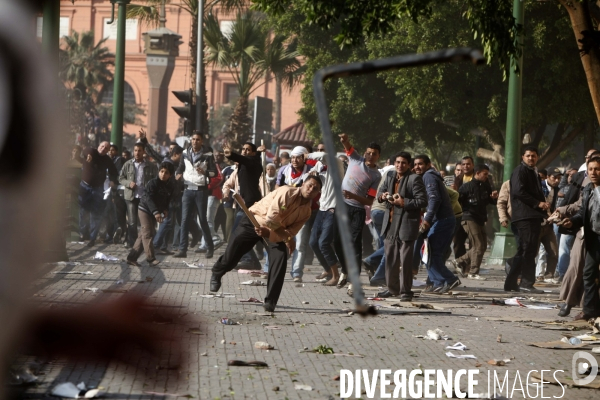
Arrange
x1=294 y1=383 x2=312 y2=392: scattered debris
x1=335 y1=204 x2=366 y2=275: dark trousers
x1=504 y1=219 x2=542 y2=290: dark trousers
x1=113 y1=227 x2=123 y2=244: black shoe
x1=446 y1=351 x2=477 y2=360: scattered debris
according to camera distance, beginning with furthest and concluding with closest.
Result: x1=113 y1=227 x2=123 y2=244: black shoe
x1=504 y1=219 x2=542 y2=290: dark trousers
x1=335 y1=204 x2=366 y2=275: dark trousers
x1=446 y1=351 x2=477 y2=360: scattered debris
x1=294 y1=383 x2=312 y2=392: scattered debris

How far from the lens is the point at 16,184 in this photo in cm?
99

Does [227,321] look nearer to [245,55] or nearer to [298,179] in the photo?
[298,179]

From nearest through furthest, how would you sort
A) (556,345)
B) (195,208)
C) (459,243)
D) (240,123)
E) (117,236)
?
1. (556,345)
2. (459,243)
3. (195,208)
4. (117,236)
5. (240,123)

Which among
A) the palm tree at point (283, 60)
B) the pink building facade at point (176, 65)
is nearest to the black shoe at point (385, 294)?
the palm tree at point (283, 60)

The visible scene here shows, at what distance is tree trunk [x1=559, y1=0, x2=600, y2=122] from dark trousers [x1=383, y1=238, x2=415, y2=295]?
3384 mm

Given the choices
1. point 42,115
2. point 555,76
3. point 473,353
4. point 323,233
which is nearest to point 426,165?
point 323,233

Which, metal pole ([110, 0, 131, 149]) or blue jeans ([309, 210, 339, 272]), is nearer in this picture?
blue jeans ([309, 210, 339, 272])

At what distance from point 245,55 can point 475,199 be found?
23.5 metres

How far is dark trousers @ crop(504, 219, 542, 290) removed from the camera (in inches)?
488

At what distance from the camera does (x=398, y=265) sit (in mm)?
11320

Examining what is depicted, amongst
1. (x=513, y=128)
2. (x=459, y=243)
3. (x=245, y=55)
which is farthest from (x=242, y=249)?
(x=245, y=55)

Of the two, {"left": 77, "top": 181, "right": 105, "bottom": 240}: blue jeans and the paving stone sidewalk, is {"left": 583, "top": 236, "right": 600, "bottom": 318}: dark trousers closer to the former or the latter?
the paving stone sidewalk

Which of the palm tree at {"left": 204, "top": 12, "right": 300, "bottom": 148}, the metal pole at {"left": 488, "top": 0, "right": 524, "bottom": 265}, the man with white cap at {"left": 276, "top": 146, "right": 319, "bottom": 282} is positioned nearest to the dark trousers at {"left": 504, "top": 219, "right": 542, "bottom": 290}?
the man with white cap at {"left": 276, "top": 146, "right": 319, "bottom": 282}

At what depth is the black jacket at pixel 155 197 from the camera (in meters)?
14.1
